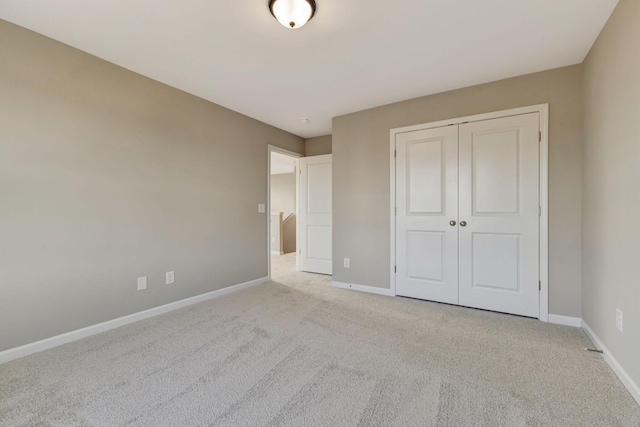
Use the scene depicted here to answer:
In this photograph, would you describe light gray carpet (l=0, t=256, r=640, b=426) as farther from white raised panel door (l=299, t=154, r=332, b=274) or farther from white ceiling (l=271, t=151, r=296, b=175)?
white ceiling (l=271, t=151, r=296, b=175)

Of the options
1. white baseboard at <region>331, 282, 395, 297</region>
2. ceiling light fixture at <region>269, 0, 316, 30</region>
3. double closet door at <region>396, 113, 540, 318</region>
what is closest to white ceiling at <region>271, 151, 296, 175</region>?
white baseboard at <region>331, 282, 395, 297</region>

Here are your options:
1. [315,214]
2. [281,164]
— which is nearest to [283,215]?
[281,164]

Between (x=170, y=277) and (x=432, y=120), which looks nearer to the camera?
(x=170, y=277)

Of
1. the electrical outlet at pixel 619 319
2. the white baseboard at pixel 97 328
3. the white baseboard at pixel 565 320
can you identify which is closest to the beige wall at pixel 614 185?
the electrical outlet at pixel 619 319

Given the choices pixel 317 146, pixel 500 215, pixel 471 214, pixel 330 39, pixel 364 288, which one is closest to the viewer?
pixel 330 39

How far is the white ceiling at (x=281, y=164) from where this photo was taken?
578 centimetres

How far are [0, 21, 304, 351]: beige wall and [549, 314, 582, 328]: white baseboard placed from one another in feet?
11.4

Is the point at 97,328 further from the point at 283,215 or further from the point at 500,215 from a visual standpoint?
the point at 283,215

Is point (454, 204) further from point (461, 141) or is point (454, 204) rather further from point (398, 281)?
point (398, 281)

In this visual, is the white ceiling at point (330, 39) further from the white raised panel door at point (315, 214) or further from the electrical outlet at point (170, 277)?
the electrical outlet at point (170, 277)

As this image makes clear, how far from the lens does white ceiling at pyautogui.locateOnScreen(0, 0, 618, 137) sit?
1.75m

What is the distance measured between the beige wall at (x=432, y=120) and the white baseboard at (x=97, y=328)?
1.74 metres

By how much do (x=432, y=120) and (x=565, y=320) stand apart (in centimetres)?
231

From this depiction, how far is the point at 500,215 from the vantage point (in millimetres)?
2715
